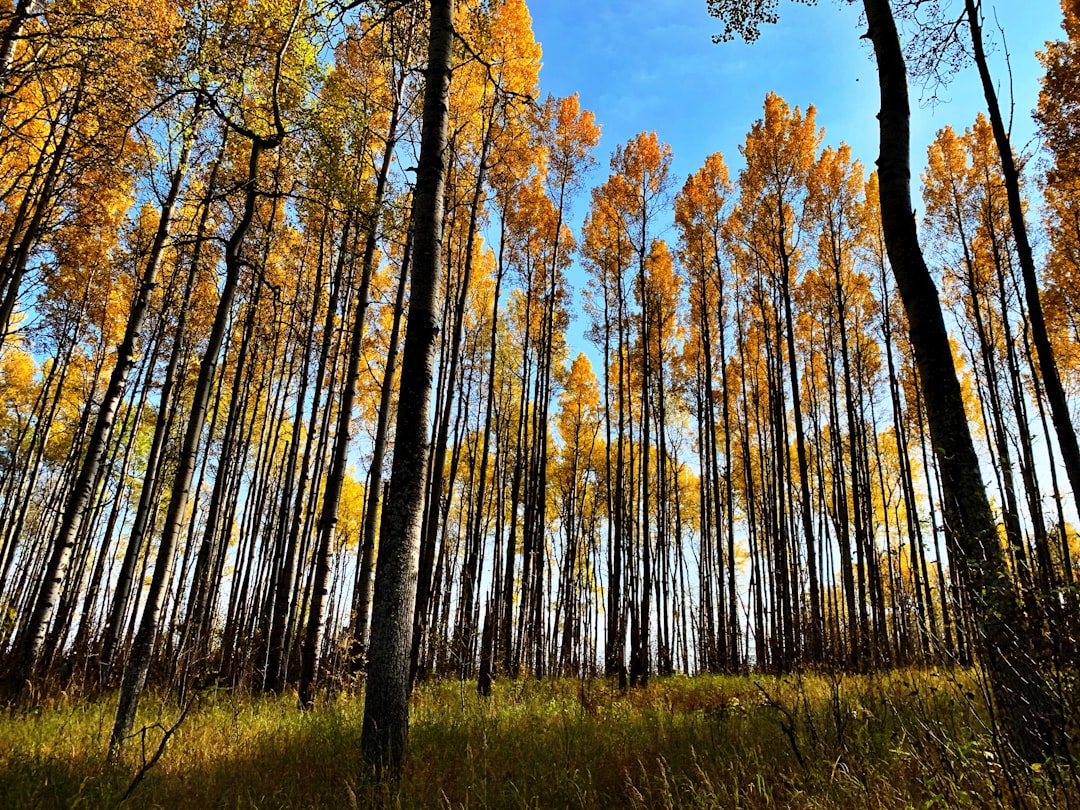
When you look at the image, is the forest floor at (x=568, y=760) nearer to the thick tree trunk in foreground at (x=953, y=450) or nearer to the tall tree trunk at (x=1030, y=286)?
the thick tree trunk in foreground at (x=953, y=450)

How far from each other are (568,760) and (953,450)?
3215 mm

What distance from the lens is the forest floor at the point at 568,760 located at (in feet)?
8.82

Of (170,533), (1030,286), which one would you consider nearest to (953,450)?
(1030,286)

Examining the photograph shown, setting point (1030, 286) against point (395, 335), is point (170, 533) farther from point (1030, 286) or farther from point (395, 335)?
point (1030, 286)

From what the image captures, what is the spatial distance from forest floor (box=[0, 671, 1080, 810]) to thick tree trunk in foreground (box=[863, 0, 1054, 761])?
0.77 ft

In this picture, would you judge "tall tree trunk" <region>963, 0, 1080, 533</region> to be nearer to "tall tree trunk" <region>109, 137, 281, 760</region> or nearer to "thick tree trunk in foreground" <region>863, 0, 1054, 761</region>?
"thick tree trunk in foreground" <region>863, 0, 1054, 761</region>

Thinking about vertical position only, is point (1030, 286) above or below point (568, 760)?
above

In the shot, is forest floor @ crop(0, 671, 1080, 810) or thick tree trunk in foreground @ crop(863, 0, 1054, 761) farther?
forest floor @ crop(0, 671, 1080, 810)

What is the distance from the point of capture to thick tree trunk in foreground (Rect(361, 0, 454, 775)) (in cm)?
338

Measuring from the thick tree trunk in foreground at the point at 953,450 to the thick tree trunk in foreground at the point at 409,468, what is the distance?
2.98m

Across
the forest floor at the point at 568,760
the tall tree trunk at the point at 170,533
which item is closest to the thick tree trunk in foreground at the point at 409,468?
the forest floor at the point at 568,760

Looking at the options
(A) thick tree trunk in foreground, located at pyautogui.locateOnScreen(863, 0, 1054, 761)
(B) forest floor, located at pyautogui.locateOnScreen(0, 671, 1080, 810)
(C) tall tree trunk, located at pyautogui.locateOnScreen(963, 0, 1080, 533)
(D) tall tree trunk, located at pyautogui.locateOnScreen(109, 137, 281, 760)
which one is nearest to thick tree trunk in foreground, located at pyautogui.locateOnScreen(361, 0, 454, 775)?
(B) forest floor, located at pyautogui.locateOnScreen(0, 671, 1080, 810)

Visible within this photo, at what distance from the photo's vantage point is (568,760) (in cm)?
384

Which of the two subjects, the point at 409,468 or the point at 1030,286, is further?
the point at 1030,286
